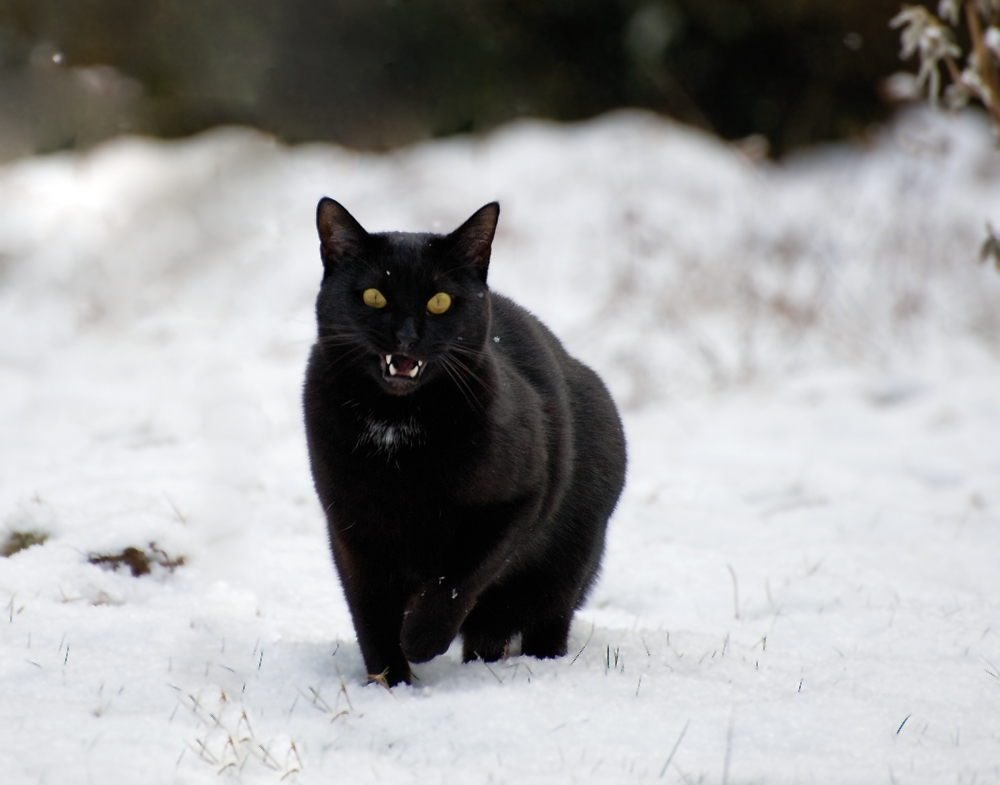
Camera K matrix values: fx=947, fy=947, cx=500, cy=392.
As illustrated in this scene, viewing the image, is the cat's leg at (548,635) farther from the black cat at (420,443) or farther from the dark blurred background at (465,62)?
the dark blurred background at (465,62)

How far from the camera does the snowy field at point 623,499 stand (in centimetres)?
177

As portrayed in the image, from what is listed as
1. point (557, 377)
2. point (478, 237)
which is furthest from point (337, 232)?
point (557, 377)

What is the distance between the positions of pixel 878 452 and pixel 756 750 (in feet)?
10.3

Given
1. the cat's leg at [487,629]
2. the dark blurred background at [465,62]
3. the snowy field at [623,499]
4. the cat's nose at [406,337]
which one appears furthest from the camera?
the dark blurred background at [465,62]

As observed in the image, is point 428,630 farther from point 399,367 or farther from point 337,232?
point 337,232

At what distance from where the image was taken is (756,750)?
1.72 meters

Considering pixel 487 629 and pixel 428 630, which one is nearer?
pixel 428 630

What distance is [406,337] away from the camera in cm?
206

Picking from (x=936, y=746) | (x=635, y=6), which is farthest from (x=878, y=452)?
(x=635, y=6)

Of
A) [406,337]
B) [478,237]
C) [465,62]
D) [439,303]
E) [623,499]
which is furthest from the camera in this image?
[465,62]

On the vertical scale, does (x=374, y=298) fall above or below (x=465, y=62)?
below

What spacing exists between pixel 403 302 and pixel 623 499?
2.16 m

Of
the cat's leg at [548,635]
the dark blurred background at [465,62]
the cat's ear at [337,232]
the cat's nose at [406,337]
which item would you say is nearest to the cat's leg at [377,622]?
the cat's leg at [548,635]

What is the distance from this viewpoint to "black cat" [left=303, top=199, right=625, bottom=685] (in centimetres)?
208
